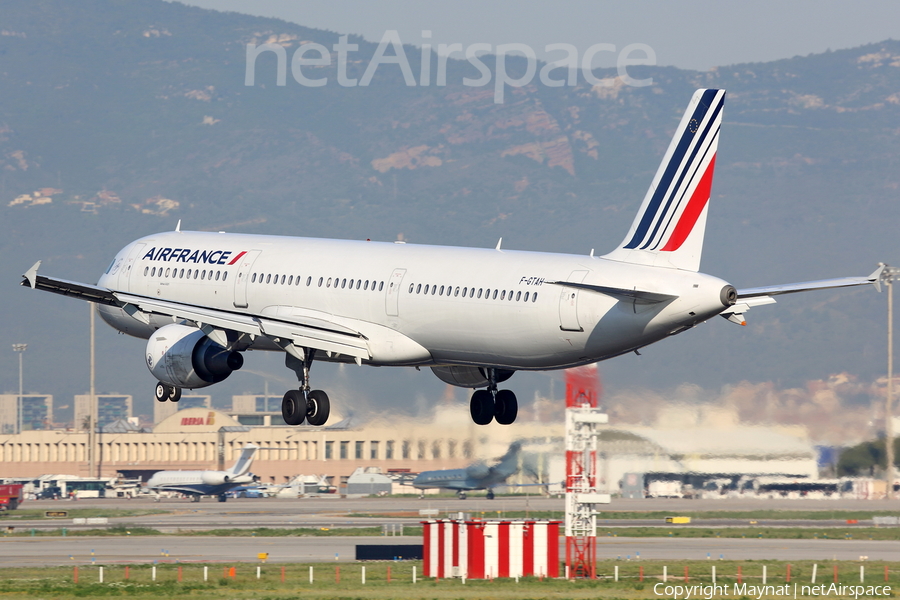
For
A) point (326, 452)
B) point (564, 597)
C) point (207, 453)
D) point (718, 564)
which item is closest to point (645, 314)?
point (564, 597)

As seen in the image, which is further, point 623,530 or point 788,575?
point 623,530

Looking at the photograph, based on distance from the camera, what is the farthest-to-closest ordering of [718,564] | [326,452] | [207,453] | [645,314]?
[207,453]
[326,452]
[718,564]
[645,314]

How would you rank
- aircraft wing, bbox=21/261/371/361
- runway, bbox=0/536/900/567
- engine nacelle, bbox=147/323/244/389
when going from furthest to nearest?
runway, bbox=0/536/900/567, engine nacelle, bbox=147/323/244/389, aircraft wing, bbox=21/261/371/361

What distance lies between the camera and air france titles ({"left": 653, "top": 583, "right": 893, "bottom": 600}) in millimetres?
58094

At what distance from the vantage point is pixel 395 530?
288ft

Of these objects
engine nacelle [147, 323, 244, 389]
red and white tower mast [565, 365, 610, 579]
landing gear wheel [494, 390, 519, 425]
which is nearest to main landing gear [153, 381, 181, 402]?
engine nacelle [147, 323, 244, 389]

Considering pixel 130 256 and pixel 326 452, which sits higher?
pixel 130 256

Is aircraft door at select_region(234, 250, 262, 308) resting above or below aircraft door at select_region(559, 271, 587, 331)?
above

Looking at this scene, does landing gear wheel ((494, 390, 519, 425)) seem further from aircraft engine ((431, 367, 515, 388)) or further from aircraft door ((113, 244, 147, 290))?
aircraft door ((113, 244, 147, 290))

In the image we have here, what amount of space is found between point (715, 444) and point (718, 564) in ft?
65.3

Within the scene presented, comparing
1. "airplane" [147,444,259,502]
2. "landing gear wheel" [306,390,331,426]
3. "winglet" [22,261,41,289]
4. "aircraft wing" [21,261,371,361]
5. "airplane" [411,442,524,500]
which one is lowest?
"airplane" [147,444,259,502]

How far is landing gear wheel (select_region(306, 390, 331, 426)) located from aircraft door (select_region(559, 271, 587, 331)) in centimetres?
993

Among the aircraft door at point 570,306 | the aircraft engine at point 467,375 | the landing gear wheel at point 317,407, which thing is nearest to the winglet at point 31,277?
the landing gear wheel at point 317,407

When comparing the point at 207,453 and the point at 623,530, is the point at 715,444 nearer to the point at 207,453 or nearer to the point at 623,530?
the point at 623,530
